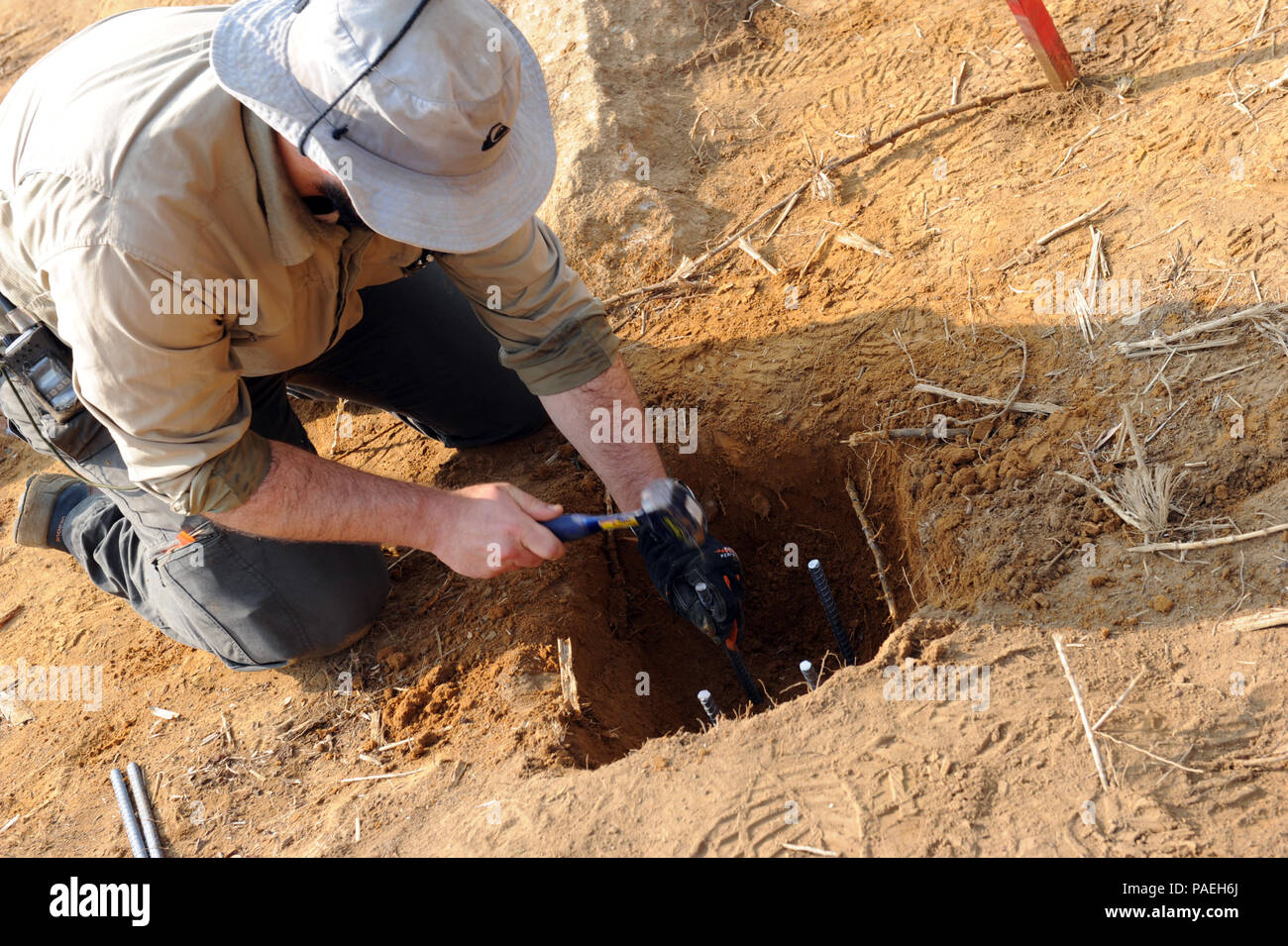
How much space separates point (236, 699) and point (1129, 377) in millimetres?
2999

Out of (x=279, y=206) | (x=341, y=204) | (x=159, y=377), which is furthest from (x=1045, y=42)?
(x=159, y=377)

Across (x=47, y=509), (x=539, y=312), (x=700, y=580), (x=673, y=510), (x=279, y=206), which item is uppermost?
(x=279, y=206)

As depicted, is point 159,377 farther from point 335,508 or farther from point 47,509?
point 47,509

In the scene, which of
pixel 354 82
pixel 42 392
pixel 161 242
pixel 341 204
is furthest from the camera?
pixel 42 392

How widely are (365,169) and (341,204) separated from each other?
1.00ft

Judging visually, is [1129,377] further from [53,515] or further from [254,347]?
[53,515]

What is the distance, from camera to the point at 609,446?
3035 mm

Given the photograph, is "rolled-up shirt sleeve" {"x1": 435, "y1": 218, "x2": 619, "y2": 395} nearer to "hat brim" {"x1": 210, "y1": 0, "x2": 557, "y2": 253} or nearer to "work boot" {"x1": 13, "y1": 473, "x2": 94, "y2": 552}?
"hat brim" {"x1": 210, "y1": 0, "x2": 557, "y2": 253}

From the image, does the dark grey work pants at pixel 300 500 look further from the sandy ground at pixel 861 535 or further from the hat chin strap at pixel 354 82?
the hat chin strap at pixel 354 82

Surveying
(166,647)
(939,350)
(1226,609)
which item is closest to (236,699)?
(166,647)

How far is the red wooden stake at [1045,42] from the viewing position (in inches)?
142

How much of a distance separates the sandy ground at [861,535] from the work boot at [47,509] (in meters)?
0.39

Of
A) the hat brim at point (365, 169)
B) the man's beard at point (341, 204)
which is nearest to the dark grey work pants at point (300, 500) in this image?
the man's beard at point (341, 204)

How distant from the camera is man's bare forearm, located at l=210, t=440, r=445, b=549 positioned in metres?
2.64
